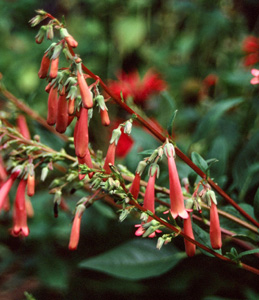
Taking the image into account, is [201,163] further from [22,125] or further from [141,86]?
[141,86]

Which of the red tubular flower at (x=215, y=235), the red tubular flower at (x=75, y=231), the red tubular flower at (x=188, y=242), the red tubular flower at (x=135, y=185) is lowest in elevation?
the red tubular flower at (x=75, y=231)

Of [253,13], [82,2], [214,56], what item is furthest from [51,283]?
[82,2]

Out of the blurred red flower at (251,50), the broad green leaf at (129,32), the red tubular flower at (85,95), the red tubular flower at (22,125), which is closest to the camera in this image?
the red tubular flower at (85,95)

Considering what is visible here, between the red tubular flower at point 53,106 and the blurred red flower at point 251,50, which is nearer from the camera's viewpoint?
the red tubular flower at point 53,106

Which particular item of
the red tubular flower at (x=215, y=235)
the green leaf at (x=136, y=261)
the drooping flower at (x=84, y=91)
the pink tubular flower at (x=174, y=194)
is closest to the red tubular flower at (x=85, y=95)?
the drooping flower at (x=84, y=91)

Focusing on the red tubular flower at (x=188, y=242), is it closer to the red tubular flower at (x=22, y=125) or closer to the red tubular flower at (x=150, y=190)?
the red tubular flower at (x=150, y=190)

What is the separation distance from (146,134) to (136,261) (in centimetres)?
32

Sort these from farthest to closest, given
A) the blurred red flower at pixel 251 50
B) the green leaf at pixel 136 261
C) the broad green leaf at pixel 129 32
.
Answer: the broad green leaf at pixel 129 32 < the blurred red flower at pixel 251 50 < the green leaf at pixel 136 261

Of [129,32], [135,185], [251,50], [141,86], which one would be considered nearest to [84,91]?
[135,185]

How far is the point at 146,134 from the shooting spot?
1.01 metres

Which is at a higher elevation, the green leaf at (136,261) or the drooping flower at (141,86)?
the drooping flower at (141,86)

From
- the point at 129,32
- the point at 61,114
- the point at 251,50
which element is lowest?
the point at 129,32

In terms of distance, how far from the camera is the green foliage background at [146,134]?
2.88ft

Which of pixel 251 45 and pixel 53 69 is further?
pixel 251 45
